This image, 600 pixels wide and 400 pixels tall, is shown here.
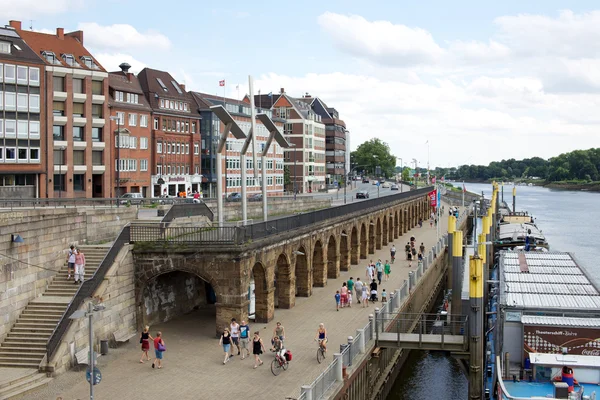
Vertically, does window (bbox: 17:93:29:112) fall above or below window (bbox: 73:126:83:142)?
above

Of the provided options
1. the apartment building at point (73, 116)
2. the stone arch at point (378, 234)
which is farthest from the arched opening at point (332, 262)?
the apartment building at point (73, 116)

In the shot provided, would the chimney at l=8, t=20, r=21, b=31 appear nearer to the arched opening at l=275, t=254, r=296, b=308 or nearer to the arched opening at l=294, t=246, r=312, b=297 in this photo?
the arched opening at l=294, t=246, r=312, b=297

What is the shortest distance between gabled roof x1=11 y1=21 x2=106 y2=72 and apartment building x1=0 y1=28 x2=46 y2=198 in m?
6.42

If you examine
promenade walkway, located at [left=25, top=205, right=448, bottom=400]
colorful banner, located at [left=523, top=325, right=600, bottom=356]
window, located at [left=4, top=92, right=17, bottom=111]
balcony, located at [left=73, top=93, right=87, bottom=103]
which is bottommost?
promenade walkway, located at [left=25, top=205, right=448, bottom=400]

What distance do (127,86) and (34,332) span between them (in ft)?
180

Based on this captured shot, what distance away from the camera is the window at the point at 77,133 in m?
66.1

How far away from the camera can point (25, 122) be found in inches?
2213

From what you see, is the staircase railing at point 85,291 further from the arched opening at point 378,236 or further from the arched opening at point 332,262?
the arched opening at point 378,236

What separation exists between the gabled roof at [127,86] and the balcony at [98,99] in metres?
4.27

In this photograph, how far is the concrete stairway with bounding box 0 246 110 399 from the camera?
22300mm

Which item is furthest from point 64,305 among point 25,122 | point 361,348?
point 25,122

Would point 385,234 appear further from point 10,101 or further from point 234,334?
point 234,334

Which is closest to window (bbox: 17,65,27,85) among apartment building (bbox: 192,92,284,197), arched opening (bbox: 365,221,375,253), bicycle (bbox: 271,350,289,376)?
arched opening (bbox: 365,221,375,253)

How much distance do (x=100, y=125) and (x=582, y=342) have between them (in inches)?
2182
